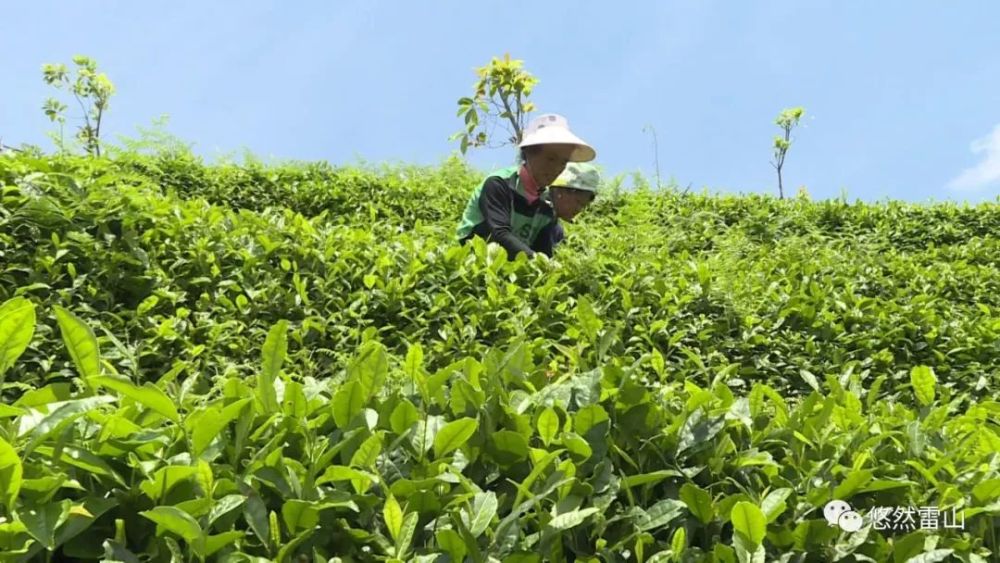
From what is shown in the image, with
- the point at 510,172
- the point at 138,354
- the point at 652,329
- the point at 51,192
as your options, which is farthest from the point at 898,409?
the point at 51,192

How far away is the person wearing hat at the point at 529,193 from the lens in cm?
417

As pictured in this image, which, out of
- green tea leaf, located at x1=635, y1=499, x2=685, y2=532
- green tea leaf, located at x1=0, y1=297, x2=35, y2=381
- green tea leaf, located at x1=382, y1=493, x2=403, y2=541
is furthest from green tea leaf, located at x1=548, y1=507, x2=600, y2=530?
green tea leaf, located at x1=0, y1=297, x2=35, y2=381

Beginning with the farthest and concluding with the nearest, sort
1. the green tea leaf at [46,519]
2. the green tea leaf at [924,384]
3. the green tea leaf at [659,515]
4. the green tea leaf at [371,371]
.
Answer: the green tea leaf at [924,384]
the green tea leaf at [371,371]
the green tea leaf at [659,515]
the green tea leaf at [46,519]

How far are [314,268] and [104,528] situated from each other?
2.30 m

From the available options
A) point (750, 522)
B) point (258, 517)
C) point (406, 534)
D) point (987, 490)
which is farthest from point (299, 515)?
point (987, 490)

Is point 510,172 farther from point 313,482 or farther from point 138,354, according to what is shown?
point 313,482

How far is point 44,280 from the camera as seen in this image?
2.74 meters

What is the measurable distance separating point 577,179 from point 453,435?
331 cm

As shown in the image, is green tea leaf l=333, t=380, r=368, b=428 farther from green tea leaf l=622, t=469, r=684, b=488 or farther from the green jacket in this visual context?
the green jacket

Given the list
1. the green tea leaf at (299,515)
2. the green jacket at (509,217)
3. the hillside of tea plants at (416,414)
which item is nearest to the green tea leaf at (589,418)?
the hillside of tea plants at (416,414)

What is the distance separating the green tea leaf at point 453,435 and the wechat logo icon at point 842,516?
2.24 feet

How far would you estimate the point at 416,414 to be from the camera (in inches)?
54.4

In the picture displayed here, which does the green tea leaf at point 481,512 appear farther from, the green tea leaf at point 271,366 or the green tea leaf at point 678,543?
the green tea leaf at point 271,366

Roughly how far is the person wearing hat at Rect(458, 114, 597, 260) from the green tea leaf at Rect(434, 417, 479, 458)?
275 centimetres
